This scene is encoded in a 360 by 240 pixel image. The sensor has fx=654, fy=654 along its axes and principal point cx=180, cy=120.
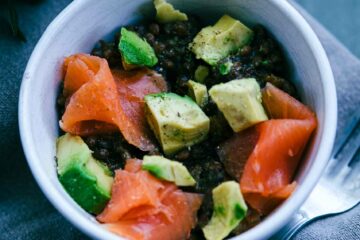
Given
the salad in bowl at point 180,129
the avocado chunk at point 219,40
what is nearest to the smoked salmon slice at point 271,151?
the salad in bowl at point 180,129

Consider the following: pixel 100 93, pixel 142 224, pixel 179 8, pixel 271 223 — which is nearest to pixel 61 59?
pixel 100 93

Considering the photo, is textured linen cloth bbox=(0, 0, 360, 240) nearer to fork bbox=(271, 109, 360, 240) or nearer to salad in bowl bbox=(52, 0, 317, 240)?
fork bbox=(271, 109, 360, 240)

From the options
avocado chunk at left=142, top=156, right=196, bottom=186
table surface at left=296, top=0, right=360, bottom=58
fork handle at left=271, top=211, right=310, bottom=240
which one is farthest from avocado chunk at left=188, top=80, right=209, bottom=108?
table surface at left=296, top=0, right=360, bottom=58

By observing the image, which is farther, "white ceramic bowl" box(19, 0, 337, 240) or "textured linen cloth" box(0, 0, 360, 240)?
"textured linen cloth" box(0, 0, 360, 240)

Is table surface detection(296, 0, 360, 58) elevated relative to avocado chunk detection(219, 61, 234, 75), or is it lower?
lower

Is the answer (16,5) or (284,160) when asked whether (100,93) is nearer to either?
(284,160)

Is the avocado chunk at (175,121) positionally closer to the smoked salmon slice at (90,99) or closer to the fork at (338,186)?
the smoked salmon slice at (90,99)
